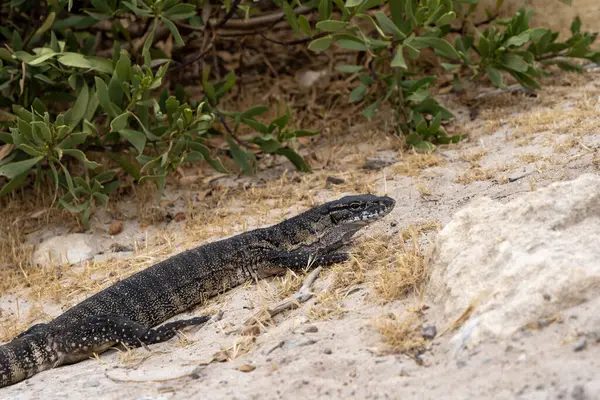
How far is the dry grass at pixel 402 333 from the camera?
3434 mm

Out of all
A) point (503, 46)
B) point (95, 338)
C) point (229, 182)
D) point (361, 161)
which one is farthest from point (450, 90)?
point (95, 338)

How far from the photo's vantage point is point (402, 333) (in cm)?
353

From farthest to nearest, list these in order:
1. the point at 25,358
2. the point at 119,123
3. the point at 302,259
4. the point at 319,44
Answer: the point at 319,44, the point at 119,123, the point at 302,259, the point at 25,358

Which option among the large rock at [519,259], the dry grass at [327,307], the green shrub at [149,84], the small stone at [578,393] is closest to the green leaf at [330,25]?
the green shrub at [149,84]

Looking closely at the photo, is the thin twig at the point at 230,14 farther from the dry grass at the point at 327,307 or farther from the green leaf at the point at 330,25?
the dry grass at the point at 327,307

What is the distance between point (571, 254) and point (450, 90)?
518cm

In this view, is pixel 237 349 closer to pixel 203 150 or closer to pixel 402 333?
pixel 402 333

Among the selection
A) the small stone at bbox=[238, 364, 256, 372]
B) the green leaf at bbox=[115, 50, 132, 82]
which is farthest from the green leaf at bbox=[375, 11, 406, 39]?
the small stone at bbox=[238, 364, 256, 372]

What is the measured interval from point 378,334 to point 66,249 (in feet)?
12.4

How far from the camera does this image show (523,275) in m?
3.37

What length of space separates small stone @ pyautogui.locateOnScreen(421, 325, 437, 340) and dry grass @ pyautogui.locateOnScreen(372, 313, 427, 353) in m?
0.02

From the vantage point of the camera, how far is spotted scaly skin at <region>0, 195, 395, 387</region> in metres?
4.79

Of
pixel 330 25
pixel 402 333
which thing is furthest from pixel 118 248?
pixel 402 333

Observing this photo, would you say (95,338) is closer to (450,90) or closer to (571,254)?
(571,254)
